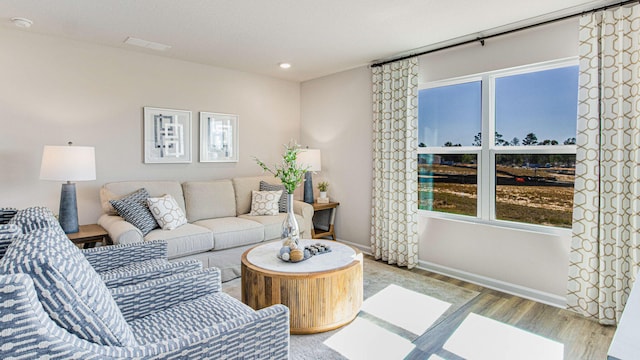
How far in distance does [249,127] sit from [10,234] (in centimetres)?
350

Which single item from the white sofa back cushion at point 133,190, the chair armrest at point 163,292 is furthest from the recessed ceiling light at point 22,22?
the chair armrest at point 163,292

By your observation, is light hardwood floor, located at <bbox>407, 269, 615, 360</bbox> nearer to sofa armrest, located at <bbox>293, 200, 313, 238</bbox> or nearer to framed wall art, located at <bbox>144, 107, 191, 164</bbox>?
sofa armrest, located at <bbox>293, 200, 313, 238</bbox>

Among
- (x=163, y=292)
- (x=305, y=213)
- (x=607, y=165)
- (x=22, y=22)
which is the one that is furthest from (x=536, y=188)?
(x=22, y=22)

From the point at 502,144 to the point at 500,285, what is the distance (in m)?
1.33

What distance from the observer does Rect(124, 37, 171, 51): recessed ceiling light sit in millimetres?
3361

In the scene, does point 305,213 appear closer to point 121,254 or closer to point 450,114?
point 450,114

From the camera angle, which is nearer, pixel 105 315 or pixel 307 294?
pixel 105 315

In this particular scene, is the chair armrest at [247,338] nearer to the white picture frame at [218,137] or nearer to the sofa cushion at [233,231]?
the sofa cushion at [233,231]

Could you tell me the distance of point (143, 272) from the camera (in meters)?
2.00

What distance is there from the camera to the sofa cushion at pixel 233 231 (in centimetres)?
340

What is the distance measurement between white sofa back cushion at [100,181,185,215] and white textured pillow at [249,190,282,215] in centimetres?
81

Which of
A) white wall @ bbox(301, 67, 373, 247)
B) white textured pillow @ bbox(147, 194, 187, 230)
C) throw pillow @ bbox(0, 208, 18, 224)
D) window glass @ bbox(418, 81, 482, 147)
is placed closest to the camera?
throw pillow @ bbox(0, 208, 18, 224)

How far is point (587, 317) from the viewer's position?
2.66 meters

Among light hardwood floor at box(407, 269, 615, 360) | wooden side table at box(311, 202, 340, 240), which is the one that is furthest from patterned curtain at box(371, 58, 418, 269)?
light hardwood floor at box(407, 269, 615, 360)
